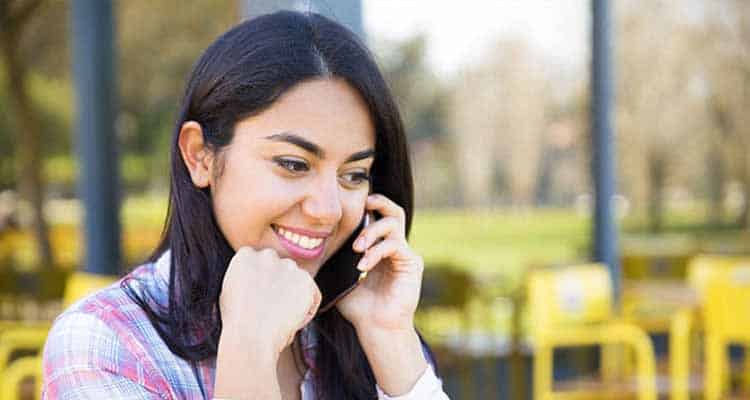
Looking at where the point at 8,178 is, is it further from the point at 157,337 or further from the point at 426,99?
the point at 157,337

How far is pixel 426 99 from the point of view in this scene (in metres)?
6.81

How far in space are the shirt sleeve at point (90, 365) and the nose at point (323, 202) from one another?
22 cm

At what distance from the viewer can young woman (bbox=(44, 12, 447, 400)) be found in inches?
40.4

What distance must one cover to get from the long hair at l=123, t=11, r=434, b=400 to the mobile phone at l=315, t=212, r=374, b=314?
0.12 m

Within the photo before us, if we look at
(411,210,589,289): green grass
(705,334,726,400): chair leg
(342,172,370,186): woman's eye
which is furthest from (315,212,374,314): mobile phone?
(411,210,589,289): green grass

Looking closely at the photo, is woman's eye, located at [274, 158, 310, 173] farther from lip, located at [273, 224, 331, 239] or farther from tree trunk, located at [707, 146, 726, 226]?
tree trunk, located at [707, 146, 726, 226]

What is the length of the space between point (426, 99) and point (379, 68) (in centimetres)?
566

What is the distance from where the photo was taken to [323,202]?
3.57 ft

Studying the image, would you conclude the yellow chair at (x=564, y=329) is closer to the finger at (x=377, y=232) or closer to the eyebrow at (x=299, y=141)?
the finger at (x=377, y=232)

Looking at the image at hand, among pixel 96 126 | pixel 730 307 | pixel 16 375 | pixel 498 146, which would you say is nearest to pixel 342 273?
pixel 16 375

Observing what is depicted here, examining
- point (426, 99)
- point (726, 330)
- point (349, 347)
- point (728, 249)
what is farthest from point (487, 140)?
point (349, 347)

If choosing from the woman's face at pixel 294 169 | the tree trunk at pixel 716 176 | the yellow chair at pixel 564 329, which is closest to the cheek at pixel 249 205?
the woman's face at pixel 294 169

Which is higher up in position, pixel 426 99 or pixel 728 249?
pixel 426 99

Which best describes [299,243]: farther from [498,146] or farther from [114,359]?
[498,146]
